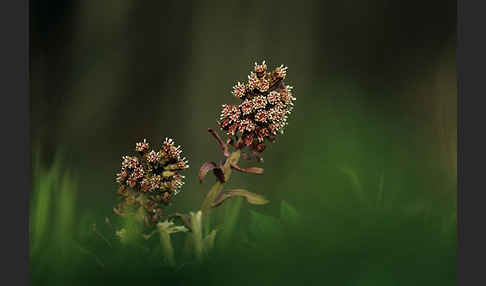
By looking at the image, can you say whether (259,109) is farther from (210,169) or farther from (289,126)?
(210,169)

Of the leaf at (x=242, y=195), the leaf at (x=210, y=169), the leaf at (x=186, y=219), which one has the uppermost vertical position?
the leaf at (x=210, y=169)

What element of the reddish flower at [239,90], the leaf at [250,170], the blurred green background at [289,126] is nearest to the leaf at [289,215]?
the blurred green background at [289,126]

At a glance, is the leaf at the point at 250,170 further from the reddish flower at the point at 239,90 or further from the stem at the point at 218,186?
the reddish flower at the point at 239,90

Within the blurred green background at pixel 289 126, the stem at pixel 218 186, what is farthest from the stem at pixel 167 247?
the stem at pixel 218 186

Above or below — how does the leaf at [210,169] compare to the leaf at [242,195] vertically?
above

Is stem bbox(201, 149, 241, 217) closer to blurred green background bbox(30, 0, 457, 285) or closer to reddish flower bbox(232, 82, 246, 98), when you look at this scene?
blurred green background bbox(30, 0, 457, 285)

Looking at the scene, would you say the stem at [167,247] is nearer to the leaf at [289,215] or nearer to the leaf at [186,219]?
the leaf at [186,219]

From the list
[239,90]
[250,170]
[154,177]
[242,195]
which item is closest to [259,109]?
→ [239,90]

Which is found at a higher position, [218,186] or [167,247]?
[218,186]
